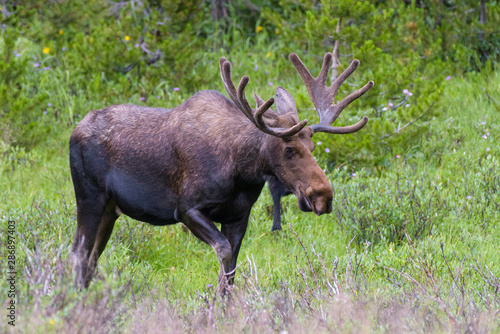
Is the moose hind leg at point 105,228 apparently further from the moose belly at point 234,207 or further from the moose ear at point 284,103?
the moose ear at point 284,103

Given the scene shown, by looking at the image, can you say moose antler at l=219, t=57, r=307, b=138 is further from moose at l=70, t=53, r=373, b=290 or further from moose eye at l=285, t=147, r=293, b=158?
moose eye at l=285, t=147, r=293, b=158

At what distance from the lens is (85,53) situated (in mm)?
10102

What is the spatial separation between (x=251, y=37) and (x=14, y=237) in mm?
7166

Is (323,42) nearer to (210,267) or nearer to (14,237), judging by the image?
(210,267)

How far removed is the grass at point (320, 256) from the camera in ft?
12.8

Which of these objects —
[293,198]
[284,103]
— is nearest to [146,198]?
[284,103]

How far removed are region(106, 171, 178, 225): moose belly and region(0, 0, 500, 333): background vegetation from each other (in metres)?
0.45

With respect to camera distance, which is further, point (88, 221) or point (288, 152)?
point (88, 221)

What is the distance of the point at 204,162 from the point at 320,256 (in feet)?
4.65

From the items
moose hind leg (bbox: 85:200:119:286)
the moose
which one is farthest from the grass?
the moose

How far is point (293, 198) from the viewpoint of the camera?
7.38 m

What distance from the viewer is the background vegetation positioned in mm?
4199

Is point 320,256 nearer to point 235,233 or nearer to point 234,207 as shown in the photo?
point 235,233

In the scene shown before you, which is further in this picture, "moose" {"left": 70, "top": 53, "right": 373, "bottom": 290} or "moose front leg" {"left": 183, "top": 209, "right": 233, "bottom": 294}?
"moose front leg" {"left": 183, "top": 209, "right": 233, "bottom": 294}
